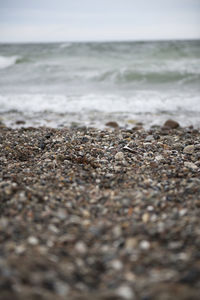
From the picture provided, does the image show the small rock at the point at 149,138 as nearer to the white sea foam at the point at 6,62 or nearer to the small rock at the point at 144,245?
the small rock at the point at 144,245

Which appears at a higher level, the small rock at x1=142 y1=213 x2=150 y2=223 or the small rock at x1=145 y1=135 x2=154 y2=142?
the small rock at x1=145 y1=135 x2=154 y2=142

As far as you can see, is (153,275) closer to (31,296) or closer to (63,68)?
(31,296)

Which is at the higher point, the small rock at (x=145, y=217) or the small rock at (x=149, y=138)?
the small rock at (x=149, y=138)

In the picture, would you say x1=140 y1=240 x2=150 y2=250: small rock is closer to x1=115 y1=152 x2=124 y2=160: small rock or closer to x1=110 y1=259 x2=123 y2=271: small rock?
x1=110 y1=259 x2=123 y2=271: small rock

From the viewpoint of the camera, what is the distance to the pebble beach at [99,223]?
178 cm

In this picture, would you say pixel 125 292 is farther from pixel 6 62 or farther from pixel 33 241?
pixel 6 62

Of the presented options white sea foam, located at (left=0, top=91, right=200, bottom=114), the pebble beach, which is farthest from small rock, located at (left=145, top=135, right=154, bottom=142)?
white sea foam, located at (left=0, top=91, right=200, bottom=114)

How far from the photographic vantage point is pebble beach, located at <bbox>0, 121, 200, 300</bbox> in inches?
70.2

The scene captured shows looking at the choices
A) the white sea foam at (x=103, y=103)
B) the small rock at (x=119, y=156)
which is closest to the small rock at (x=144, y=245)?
the small rock at (x=119, y=156)

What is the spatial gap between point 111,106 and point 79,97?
1.94 meters

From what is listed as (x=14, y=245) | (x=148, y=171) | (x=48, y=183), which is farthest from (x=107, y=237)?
(x=148, y=171)

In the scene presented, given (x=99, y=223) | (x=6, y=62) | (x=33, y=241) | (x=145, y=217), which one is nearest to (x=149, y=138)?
(x=145, y=217)

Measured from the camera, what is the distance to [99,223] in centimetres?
253

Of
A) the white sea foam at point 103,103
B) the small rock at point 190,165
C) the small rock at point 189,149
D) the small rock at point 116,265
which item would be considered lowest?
the small rock at point 116,265
